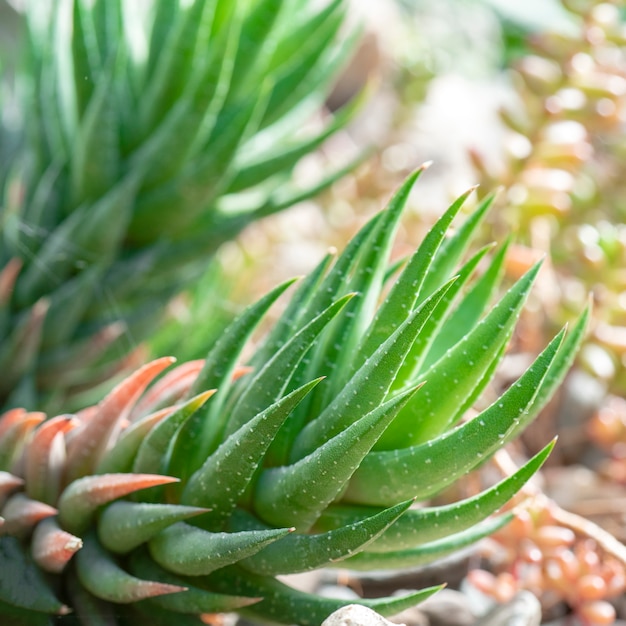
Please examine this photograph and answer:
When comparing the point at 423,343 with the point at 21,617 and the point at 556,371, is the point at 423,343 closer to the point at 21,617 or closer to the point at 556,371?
the point at 556,371

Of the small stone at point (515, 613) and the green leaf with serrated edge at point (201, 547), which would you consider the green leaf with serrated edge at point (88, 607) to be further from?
the small stone at point (515, 613)

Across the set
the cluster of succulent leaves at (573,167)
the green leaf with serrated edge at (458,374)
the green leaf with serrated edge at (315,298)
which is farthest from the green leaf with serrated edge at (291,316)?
the cluster of succulent leaves at (573,167)

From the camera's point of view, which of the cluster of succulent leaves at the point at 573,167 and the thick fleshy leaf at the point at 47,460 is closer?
the thick fleshy leaf at the point at 47,460

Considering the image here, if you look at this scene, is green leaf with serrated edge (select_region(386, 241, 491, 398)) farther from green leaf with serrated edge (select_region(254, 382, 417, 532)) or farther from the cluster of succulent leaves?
the cluster of succulent leaves

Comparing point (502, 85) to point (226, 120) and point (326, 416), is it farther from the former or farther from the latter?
point (326, 416)

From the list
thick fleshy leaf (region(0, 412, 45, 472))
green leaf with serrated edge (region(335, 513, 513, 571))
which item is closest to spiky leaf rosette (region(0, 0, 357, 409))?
thick fleshy leaf (region(0, 412, 45, 472))

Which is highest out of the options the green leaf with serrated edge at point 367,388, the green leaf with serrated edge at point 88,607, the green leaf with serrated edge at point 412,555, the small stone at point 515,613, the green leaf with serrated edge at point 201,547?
the green leaf with serrated edge at point 367,388

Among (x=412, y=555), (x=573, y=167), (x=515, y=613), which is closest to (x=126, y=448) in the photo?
(x=412, y=555)
